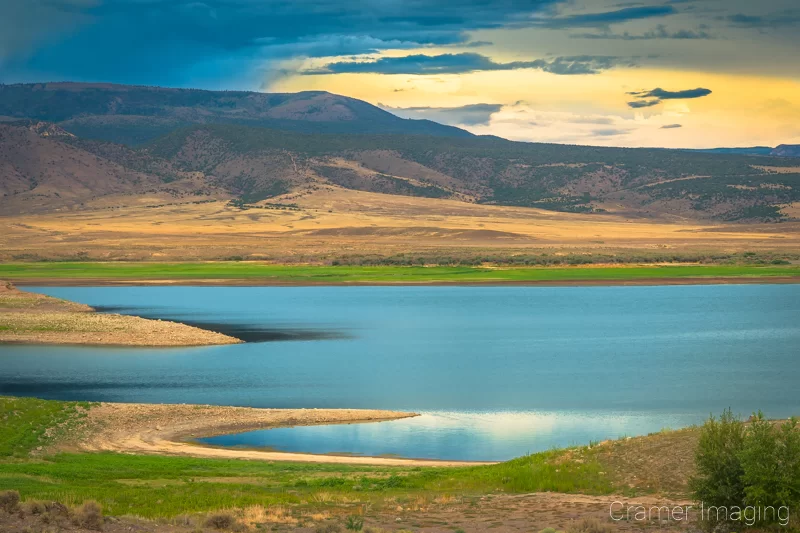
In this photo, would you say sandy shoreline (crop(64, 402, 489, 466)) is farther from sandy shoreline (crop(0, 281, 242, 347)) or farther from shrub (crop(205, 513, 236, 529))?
sandy shoreline (crop(0, 281, 242, 347))

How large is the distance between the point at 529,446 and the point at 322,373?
50.5 feet

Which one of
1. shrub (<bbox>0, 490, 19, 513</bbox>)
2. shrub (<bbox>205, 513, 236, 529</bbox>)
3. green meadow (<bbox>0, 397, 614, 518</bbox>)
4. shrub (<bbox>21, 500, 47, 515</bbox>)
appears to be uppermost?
shrub (<bbox>0, 490, 19, 513</bbox>)

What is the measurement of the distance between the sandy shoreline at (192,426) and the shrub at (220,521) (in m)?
9.75

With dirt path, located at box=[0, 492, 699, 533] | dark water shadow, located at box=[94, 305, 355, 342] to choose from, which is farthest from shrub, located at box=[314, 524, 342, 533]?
dark water shadow, located at box=[94, 305, 355, 342]

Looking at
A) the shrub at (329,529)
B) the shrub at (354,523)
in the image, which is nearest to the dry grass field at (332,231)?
the shrub at (354,523)

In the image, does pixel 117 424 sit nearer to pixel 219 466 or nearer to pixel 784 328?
pixel 219 466

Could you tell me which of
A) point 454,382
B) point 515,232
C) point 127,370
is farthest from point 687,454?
point 515,232

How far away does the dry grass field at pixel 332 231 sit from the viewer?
11762cm

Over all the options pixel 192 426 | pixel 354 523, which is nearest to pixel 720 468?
pixel 354 523

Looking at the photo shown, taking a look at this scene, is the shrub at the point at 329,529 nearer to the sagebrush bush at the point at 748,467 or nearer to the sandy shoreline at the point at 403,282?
the sagebrush bush at the point at 748,467

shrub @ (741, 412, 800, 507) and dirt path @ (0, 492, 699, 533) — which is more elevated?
shrub @ (741, 412, 800, 507)

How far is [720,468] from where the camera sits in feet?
48.5

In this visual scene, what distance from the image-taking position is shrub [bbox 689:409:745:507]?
574 inches

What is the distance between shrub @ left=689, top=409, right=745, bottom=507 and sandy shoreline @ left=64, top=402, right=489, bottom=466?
9879 mm
